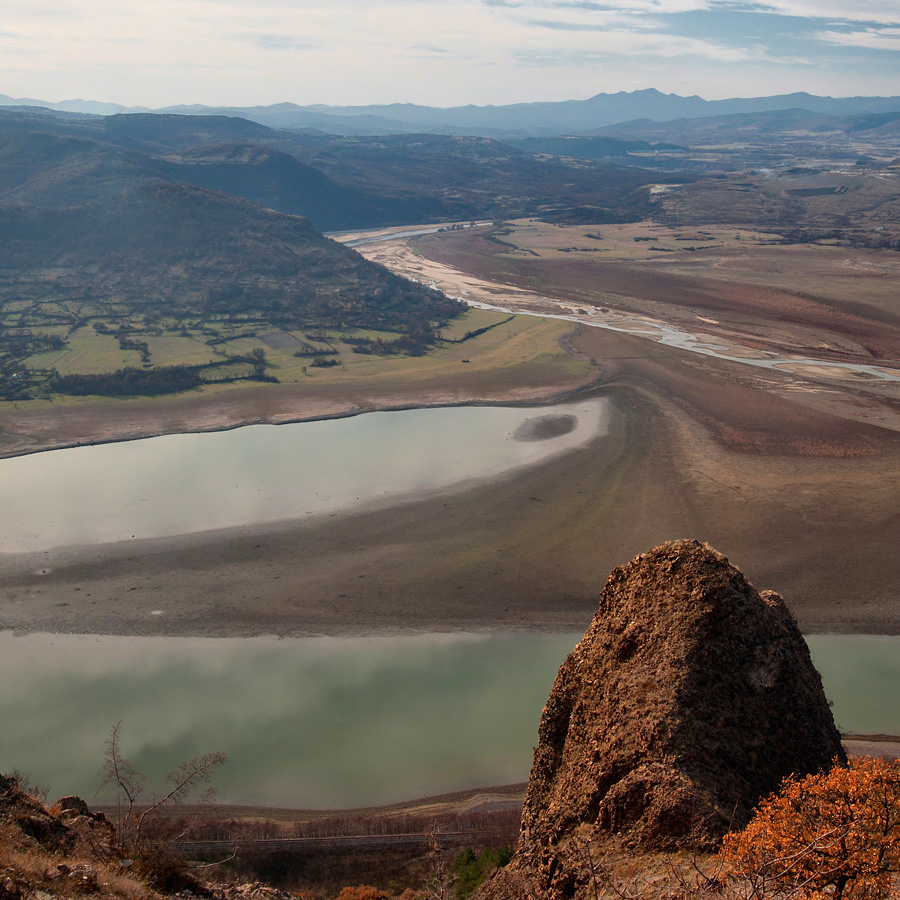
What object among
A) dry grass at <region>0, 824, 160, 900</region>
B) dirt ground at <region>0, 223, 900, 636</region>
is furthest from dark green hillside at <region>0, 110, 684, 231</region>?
dry grass at <region>0, 824, 160, 900</region>

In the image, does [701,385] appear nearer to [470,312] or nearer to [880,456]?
[880,456]

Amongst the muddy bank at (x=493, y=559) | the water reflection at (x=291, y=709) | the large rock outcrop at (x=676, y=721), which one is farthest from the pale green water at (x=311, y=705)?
the large rock outcrop at (x=676, y=721)

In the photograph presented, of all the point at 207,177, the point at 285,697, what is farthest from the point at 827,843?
the point at 207,177

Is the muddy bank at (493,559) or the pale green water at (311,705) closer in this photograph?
the pale green water at (311,705)

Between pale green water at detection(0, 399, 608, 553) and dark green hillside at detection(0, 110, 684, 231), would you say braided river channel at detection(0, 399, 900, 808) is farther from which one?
dark green hillside at detection(0, 110, 684, 231)

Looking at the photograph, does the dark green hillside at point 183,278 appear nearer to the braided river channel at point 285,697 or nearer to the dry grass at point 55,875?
the braided river channel at point 285,697

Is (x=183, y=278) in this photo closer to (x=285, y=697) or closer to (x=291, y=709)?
(x=285, y=697)

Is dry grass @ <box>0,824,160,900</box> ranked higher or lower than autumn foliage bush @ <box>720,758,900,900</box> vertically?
lower
